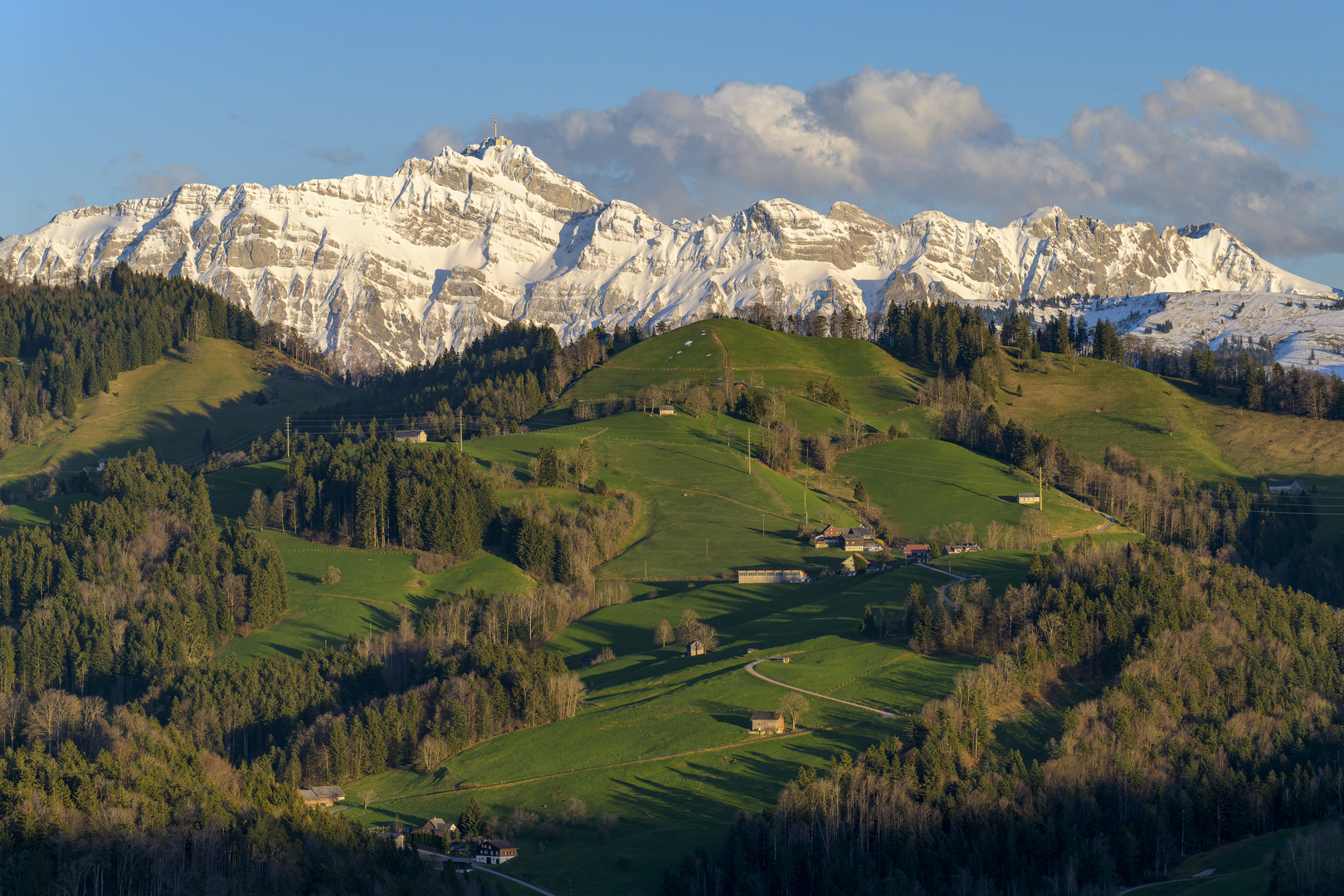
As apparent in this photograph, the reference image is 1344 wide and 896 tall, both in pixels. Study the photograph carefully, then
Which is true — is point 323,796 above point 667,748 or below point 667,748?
below

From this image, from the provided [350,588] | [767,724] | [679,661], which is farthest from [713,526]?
[767,724]

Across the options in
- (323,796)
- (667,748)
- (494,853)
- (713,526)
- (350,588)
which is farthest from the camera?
(713,526)

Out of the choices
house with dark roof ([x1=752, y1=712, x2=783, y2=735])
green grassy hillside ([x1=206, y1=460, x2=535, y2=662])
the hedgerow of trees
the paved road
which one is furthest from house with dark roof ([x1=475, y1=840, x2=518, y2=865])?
green grassy hillside ([x1=206, y1=460, x2=535, y2=662])

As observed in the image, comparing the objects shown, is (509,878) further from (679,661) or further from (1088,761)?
(1088,761)

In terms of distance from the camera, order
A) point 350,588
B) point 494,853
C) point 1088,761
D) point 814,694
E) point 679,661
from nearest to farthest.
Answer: point 494,853 < point 1088,761 < point 814,694 < point 679,661 < point 350,588

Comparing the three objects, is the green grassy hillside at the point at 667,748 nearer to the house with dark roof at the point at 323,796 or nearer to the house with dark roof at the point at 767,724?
the house with dark roof at the point at 767,724

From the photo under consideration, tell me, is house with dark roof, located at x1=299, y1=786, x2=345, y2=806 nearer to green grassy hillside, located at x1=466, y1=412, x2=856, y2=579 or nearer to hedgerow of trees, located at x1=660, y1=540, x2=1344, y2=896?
hedgerow of trees, located at x1=660, y1=540, x2=1344, y2=896

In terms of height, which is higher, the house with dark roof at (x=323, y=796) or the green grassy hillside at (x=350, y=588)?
the green grassy hillside at (x=350, y=588)

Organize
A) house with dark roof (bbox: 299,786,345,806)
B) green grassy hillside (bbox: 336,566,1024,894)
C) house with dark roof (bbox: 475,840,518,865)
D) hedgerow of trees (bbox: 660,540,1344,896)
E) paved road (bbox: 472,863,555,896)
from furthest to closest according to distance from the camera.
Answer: house with dark roof (bbox: 299,786,345,806) → green grassy hillside (bbox: 336,566,1024,894) → house with dark roof (bbox: 475,840,518,865) → hedgerow of trees (bbox: 660,540,1344,896) → paved road (bbox: 472,863,555,896)

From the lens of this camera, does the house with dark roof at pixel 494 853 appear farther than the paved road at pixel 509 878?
Yes

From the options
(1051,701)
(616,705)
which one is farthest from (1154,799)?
(616,705)

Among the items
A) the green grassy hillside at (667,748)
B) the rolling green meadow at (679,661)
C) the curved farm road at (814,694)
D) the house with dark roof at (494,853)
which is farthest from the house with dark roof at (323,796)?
the curved farm road at (814,694)

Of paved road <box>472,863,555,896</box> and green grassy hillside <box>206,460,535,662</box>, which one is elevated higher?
green grassy hillside <box>206,460,535,662</box>

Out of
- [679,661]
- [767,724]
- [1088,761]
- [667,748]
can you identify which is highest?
[679,661]
